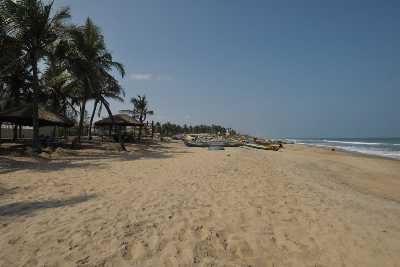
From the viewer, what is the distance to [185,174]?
360 inches

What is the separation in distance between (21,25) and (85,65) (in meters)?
4.45

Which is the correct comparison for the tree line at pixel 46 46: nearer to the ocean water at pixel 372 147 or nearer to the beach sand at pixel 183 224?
the beach sand at pixel 183 224

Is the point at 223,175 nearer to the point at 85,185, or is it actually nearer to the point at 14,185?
the point at 85,185

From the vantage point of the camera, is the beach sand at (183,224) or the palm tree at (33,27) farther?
the palm tree at (33,27)

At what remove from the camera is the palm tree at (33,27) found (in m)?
12.5

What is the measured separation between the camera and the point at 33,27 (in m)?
12.8

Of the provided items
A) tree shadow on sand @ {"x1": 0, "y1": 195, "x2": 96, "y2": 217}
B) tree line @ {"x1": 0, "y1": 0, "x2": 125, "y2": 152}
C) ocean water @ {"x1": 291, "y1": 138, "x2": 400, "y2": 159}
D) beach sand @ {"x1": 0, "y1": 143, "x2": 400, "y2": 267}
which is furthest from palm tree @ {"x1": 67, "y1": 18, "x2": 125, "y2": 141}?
ocean water @ {"x1": 291, "y1": 138, "x2": 400, "y2": 159}

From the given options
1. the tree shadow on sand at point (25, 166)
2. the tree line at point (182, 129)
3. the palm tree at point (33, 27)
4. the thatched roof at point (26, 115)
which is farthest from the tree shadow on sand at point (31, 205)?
the tree line at point (182, 129)

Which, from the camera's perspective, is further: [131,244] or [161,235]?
[161,235]

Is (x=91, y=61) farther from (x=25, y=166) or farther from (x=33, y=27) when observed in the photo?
(x=25, y=166)

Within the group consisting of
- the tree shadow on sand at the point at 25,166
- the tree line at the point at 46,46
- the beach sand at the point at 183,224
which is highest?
the tree line at the point at 46,46

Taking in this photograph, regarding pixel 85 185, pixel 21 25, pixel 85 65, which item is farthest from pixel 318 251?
pixel 85 65

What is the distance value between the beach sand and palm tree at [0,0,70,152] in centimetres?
701

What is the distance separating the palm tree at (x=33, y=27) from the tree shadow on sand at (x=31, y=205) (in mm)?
8617
